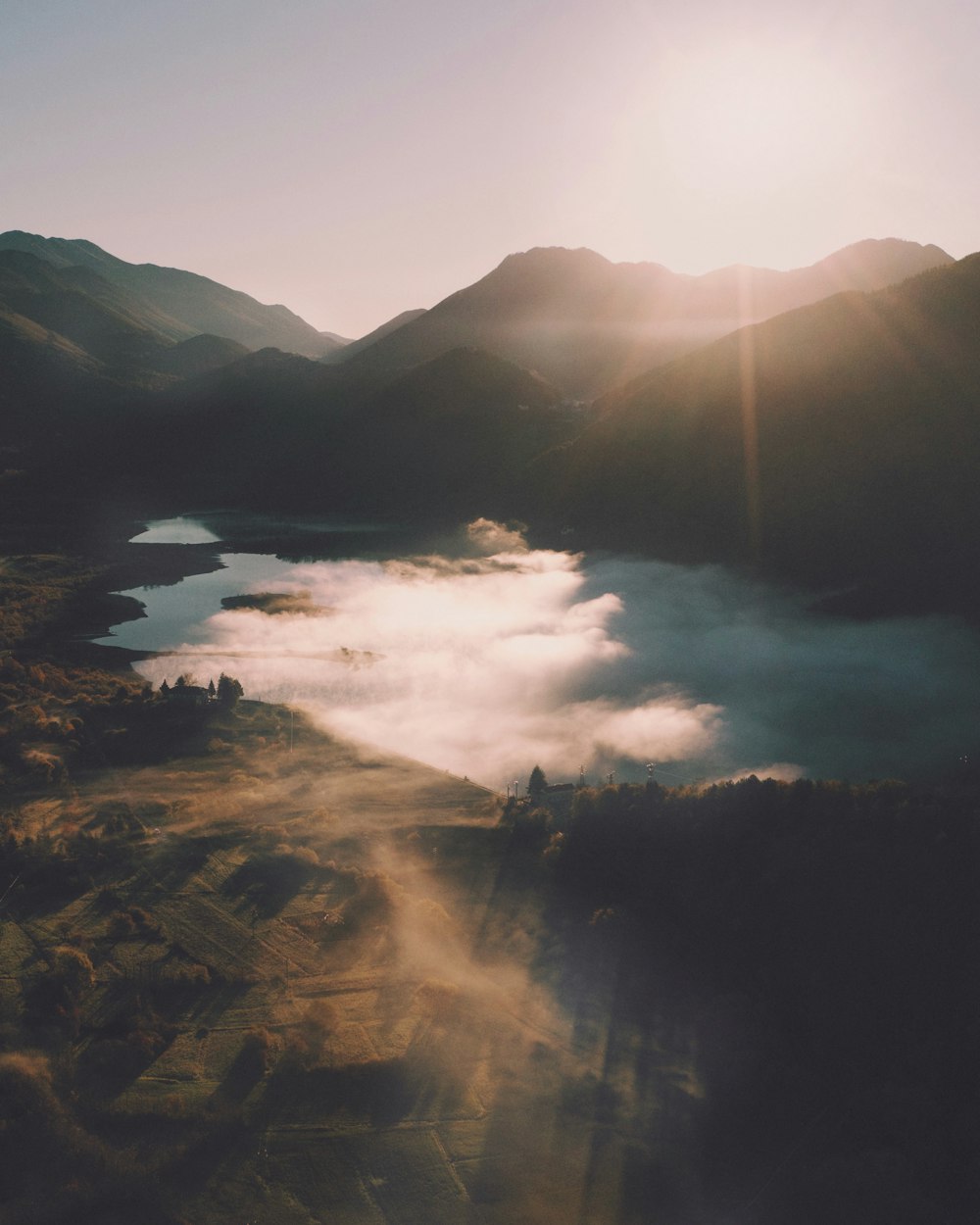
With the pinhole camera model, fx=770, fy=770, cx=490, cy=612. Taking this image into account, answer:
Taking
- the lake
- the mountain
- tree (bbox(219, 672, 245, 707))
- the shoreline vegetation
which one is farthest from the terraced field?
the mountain

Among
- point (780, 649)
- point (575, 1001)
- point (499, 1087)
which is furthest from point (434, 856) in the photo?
point (780, 649)

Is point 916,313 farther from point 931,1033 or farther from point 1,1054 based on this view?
point 1,1054

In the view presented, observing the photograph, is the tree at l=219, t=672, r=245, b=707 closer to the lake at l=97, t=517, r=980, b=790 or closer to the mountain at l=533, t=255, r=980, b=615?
the lake at l=97, t=517, r=980, b=790

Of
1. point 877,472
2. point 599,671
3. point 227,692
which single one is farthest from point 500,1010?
point 877,472

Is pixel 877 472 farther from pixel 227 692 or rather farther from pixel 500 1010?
pixel 500 1010

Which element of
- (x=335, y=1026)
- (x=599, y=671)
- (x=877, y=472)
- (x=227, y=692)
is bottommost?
(x=335, y=1026)

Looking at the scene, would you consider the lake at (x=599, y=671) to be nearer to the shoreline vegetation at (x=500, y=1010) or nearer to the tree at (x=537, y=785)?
the tree at (x=537, y=785)

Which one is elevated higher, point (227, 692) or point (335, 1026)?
point (227, 692)
